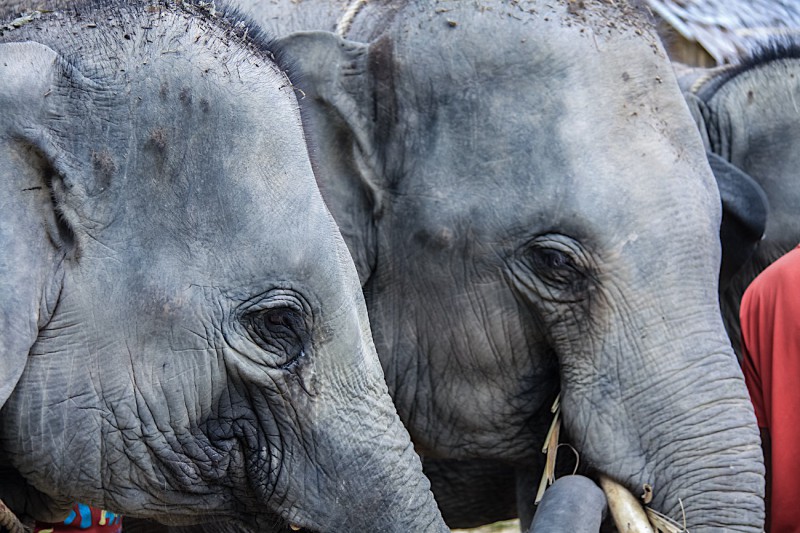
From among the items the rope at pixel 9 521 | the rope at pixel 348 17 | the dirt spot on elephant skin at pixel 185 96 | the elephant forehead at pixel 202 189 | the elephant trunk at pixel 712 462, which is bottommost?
the elephant trunk at pixel 712 462

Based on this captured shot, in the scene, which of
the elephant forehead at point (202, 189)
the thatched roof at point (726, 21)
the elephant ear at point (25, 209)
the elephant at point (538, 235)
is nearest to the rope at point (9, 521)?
the elephant ear at point (25, 209)

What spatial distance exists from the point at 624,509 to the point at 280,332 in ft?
3.28

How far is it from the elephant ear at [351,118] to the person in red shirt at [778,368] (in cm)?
87

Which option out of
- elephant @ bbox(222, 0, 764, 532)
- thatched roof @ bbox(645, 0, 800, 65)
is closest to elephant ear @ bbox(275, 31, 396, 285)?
elephant @ bbox(222, 0, 764, 532)

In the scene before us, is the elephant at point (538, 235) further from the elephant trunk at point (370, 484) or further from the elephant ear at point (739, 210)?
the elephant trunk at point (370, 484)

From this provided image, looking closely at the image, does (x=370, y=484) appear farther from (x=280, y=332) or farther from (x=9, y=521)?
(x=9, y=521)

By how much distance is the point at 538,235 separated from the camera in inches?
115

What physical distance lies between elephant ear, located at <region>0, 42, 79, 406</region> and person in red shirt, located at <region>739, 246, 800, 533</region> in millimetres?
1589

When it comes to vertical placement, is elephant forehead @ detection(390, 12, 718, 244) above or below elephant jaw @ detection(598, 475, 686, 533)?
above

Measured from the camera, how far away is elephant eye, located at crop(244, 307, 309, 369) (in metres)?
2.17

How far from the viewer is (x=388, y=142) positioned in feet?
10.00

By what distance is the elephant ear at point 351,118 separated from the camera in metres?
3.02

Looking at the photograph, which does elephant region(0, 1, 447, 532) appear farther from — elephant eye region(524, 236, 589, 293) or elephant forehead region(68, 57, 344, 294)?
elephant eye region(524, 236, 589, 293)

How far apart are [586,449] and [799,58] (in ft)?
5.52
